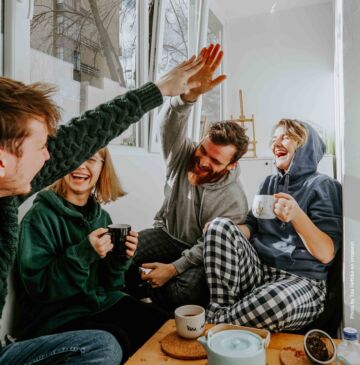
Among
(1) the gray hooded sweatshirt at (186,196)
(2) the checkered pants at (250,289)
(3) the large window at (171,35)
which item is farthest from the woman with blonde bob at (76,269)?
(3) the large window at (171,35)

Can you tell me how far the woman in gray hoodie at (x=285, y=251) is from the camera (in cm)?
114

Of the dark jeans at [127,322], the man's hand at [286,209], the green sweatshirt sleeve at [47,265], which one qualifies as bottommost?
the dark jeans at [127,322]

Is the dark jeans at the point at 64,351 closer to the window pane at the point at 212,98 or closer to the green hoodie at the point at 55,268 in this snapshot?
the green hoodie at the point at 55,268

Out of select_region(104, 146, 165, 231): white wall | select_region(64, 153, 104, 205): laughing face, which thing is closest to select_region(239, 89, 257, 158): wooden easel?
select_region(104, 146, 165, 231): white wall

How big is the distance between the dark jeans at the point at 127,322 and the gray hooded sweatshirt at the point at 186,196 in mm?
282

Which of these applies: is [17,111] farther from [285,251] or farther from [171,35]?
[171,35]

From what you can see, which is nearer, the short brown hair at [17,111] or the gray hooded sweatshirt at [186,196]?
the short brown hair at [17,111]

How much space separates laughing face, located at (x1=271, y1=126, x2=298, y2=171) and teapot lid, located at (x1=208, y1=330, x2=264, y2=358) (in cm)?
87

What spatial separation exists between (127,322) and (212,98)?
3085 mm

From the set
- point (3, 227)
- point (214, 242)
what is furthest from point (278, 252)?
point (3, 227)

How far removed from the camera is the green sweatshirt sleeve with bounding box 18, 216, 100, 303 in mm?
1027

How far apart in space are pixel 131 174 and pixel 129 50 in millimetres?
783

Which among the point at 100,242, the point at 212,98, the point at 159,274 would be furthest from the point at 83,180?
the point at 212,98

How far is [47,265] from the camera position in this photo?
106cm
